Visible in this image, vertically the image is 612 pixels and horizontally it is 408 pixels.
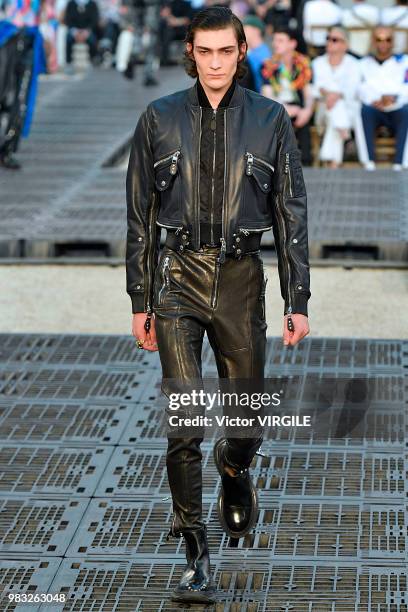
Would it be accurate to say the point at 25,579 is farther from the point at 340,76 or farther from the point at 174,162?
the point at 340,76

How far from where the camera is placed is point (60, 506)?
630cm

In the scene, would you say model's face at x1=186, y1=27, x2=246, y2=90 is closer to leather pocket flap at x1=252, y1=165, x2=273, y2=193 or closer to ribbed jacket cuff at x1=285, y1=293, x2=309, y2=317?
leather pocket flap at x1=252, y1=165, x2=273, y2=193

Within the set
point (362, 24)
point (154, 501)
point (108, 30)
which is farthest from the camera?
point (108, 30)

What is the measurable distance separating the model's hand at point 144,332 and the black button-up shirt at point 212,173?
0.38 meters

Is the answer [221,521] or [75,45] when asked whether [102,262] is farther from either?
[75,45]

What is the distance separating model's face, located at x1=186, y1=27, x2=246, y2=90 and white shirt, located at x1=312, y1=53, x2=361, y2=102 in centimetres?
1000

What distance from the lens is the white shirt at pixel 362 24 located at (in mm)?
16531

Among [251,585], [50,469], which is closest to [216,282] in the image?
[251,585]

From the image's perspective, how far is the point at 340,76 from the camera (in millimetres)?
15000

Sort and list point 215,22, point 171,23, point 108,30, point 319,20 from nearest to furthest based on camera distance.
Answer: point 215,22 → point 319,20 → point 171,23 → point 108,30

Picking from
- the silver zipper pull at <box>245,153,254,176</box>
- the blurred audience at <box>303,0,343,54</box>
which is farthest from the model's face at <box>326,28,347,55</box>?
the silver zipper pull at <box>245,153,254,176</box>

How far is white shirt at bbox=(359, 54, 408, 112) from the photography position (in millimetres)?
14641

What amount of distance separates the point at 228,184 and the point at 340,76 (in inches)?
399

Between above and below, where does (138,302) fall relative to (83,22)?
above
